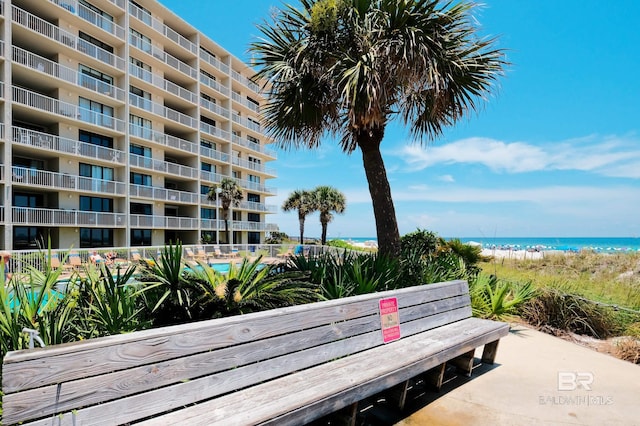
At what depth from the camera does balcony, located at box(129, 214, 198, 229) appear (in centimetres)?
2460

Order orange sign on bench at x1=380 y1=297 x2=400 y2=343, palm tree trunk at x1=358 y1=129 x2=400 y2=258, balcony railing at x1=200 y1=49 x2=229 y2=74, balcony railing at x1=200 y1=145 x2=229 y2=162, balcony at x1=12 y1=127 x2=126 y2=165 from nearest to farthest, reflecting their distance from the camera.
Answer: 1. orange sign on bench at x1=380 y1=297 x2=400 y2=343
2. palm tree trunk at x1=358 y1=129 x2=400 y2=258
3. balcony at x1=12 y1=127 x2=126 y2=165
4. balcony railing at x1=200 y1=145 x2=229 y2=162
5. balcony railing at x1=200 y1=49 x2=229 y2=74

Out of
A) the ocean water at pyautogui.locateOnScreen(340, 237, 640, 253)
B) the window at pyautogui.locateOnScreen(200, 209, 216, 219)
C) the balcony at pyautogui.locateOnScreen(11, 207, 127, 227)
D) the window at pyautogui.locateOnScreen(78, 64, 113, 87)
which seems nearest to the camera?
the ocean water at pyautogui.locateOnScreen(340, 237, 640, 253)

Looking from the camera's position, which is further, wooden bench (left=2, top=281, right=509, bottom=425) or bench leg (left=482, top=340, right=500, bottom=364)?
Answer: bench leg (left=482, top=340, right=500, bottom=364)

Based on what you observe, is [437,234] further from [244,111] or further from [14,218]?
[244,111]

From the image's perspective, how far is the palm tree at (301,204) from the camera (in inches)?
1603

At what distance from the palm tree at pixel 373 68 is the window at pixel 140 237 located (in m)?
21.9

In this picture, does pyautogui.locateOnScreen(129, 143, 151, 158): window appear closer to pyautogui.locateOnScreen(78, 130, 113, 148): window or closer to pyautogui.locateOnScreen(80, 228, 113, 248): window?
pyautogui.locateOnScreen(78, 130, 113, 148): window

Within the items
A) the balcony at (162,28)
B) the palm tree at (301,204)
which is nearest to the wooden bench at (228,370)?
the balcony at (162,28)

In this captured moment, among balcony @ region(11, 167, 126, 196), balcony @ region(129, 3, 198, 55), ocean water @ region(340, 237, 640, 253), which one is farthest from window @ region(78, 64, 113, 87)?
ocean water @ region(340, 237, 640, 253)

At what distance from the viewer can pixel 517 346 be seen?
5.11 m

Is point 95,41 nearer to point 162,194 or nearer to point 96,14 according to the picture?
point 96,14

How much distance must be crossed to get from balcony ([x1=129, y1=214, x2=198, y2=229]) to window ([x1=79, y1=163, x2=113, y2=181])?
10.2 ft

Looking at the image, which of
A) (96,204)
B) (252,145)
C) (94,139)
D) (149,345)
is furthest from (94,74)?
(149,345)

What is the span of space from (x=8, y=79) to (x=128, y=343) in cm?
2313
